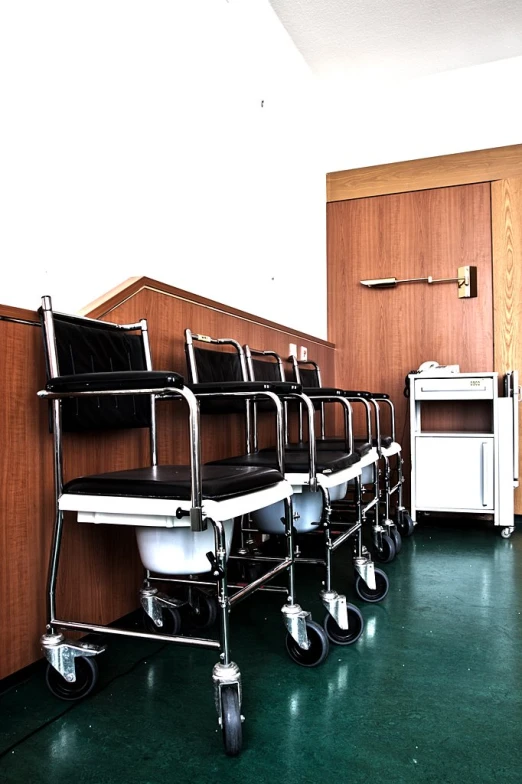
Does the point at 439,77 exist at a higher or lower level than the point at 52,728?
higher

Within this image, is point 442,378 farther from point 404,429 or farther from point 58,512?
point 58,512

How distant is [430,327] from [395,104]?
1558 mm

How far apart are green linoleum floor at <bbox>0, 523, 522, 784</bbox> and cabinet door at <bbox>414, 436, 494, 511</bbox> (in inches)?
61.3

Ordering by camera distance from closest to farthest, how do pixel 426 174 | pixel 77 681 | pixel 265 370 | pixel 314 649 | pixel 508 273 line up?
1. pixel 77 681
2. pixel 314 649
3. pixel 265 370
4. pixel 508 273
5. pixel 426 174

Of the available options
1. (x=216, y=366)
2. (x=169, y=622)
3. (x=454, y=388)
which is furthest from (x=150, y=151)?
(x=454, y=388)

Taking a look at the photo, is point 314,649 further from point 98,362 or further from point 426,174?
point 426,174

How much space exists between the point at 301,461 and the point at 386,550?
1.07 m

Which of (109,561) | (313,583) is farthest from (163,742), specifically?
(313,583)

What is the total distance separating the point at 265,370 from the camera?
105 inches

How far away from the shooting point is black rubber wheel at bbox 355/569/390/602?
7.01 ft

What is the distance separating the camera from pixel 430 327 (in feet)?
13.5

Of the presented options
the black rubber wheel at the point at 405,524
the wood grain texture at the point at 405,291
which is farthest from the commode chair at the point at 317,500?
the wood grain texture at the point at 405,291

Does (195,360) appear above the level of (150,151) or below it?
below

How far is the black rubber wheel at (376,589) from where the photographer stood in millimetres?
2137
